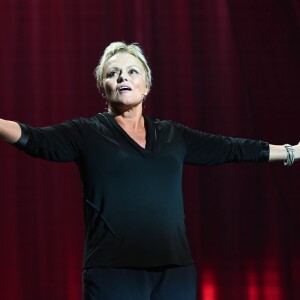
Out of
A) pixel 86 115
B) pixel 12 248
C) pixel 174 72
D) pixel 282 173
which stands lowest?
pixel 12 248

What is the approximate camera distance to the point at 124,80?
5.20 feet

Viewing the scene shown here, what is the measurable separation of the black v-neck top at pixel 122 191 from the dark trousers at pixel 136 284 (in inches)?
0.8

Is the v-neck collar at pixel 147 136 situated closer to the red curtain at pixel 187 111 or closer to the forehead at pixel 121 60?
the forehead at pixel 121 60

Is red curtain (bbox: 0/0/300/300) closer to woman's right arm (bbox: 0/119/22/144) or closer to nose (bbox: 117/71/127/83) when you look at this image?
nose (bbox: 117/71/127/83)

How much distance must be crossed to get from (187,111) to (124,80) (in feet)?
4.80

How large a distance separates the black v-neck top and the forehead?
21cm

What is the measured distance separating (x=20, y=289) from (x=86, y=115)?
89cm

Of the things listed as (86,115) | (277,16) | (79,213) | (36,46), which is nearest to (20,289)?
(79,213)

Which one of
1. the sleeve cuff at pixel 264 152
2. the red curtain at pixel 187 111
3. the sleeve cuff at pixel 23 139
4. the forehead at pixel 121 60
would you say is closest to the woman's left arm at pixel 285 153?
the sleeve cuff at pixel 264 152

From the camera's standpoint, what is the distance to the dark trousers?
1357mm

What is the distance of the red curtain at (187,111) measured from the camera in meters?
2.91

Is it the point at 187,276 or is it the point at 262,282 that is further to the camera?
→ the point at 262,282

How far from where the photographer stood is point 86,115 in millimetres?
2963

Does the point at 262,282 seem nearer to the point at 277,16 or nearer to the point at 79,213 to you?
the point at 79,213
